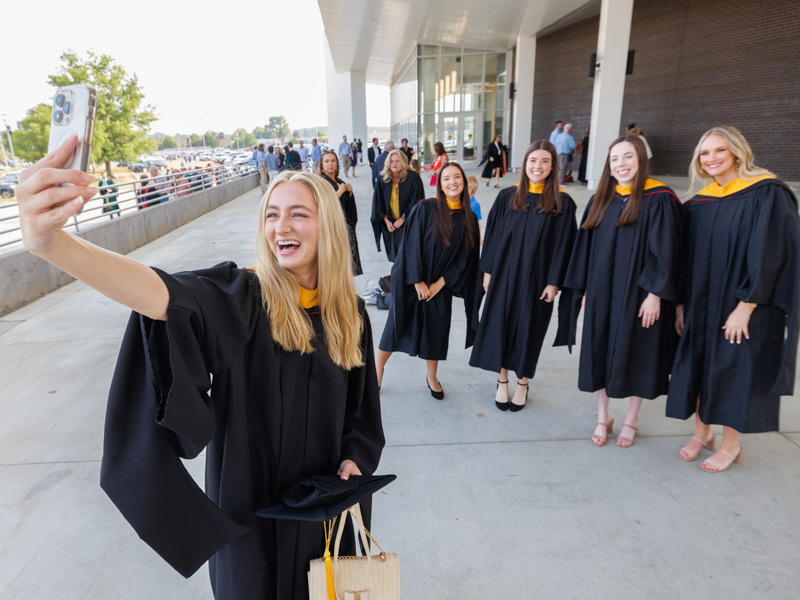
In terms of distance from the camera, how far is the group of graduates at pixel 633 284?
2.67 meters

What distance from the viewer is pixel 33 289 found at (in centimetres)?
668

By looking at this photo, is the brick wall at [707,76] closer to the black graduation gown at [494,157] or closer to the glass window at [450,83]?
the black graduation gown at [494,157]

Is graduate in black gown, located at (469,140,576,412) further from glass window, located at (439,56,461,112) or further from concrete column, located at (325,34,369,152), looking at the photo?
concrete column, located at (325,34,369,152)

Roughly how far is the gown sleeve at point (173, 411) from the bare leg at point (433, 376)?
2.61 m

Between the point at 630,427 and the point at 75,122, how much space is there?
3348 millimetres

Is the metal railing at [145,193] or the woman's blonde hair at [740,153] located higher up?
the woman's blonde hair at [740,153]

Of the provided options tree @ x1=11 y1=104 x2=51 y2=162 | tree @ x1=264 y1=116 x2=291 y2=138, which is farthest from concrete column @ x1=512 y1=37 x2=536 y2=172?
tree @ x1=264 y1=116 x2=291 y2=138

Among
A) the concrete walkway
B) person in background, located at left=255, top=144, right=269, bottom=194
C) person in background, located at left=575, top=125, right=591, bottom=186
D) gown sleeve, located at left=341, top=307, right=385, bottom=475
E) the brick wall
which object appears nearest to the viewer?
gown sleeve, located at left=341, top=307, right=385, bottom=475

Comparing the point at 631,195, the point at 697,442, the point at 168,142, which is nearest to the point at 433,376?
the point at 697,442

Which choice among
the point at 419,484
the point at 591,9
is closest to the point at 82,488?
the point at 419,484

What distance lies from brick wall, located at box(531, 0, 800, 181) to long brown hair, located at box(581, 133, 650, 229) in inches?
552

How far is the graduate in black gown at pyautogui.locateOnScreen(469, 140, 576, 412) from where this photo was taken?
136 inches

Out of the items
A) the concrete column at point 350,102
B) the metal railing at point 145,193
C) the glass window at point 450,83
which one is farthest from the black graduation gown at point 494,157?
the concrete column at point 350,102

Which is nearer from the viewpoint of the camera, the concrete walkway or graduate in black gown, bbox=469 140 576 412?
the concrete walkway
